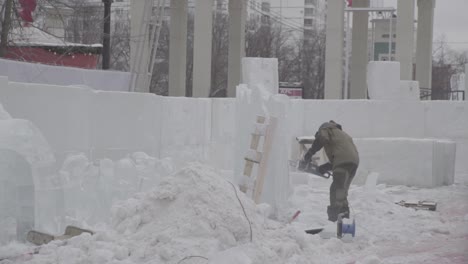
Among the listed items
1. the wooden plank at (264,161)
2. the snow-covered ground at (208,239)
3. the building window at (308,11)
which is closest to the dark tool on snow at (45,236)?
the snow-covered ground at (208,239)

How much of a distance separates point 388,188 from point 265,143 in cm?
585

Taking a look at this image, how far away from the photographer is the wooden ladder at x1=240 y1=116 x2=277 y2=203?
11125mm

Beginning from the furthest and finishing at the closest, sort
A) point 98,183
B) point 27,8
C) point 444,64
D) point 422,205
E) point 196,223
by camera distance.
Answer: point 444,64
point 27,8
point 422,205
point 98,183
point 196,223

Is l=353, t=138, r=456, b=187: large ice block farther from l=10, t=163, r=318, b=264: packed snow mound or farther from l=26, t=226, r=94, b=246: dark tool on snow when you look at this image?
l=26, t=226, r=94, b=246: dark tool on snow

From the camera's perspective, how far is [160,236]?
25.2 feet

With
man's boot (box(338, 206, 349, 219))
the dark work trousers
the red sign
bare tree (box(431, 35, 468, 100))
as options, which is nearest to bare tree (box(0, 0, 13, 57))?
the red sign

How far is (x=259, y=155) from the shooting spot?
1121 centimetres

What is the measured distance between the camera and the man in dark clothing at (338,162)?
11.1 meters

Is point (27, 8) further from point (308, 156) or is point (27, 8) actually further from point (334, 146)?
point (334, 146)

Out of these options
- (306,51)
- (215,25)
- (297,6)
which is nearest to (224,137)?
(215,25)

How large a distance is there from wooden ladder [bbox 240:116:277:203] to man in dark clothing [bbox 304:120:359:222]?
2.06ft

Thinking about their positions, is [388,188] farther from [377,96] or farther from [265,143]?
[265,143]

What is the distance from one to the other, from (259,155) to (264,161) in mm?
114

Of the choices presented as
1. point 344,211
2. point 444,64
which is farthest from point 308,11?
point 344,211
